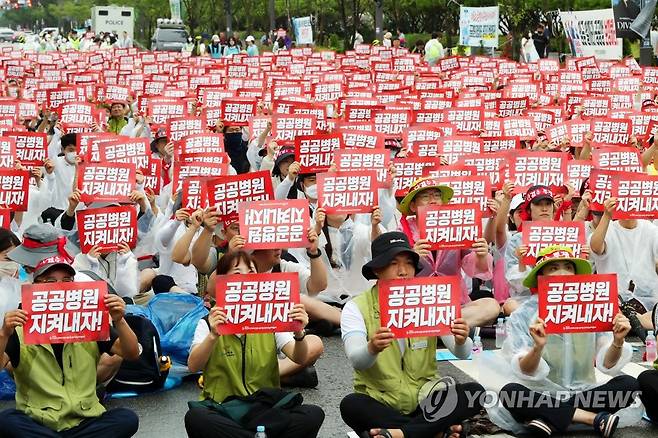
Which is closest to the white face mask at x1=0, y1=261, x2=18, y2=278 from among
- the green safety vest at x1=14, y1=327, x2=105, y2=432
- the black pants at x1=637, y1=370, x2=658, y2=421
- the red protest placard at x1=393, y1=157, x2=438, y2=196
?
the green safety vest at x1=14, y1=327, x2=105, y2=432

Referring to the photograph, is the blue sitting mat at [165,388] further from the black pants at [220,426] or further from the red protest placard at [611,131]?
the red protest placard at [611,131]

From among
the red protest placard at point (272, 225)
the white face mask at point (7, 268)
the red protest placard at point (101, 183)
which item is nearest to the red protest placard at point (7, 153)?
the red protest placard at point (101, 183)

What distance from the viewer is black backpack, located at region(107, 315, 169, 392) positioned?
27.6 ft

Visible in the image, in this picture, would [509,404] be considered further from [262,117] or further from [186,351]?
[262,117]

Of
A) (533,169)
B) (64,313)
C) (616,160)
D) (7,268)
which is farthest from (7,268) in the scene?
(616,160)

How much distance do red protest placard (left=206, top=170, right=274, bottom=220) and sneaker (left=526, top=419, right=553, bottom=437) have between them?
8.87 feet

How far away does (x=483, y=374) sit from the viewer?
348 inches

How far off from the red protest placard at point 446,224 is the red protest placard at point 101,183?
2.82m

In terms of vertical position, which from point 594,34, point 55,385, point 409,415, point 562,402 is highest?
point 594,34

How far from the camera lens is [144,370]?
28.0ft

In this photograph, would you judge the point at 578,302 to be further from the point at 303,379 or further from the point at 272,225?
the point at 303,379

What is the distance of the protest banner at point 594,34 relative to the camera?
3073 centimetres

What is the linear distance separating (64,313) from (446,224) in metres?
3.46

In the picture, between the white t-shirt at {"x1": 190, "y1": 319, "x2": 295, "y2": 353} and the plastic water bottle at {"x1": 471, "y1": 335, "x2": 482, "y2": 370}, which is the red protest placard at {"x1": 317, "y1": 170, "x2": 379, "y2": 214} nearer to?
the plastic water bottle at {"x1": 471, "y1": 335, "x2": 482, "y2": 370}
